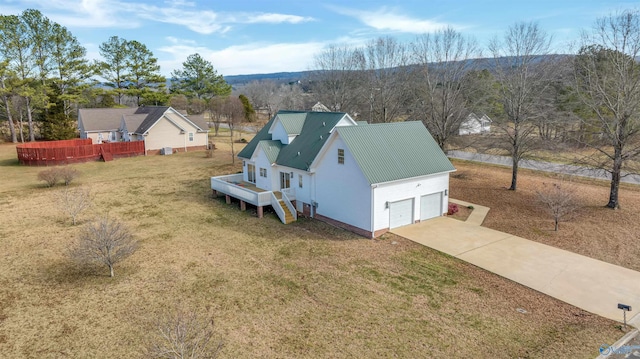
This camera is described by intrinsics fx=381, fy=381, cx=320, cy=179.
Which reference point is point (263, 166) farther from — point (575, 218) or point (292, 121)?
point (575, 218)

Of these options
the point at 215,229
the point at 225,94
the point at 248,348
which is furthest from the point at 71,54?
the point at 248,348

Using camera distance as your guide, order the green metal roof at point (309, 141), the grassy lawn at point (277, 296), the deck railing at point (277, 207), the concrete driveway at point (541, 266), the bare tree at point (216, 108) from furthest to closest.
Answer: the bare tree at point (216, 108) → the green metal roof at point (309, 141) → the deck railing at point (277, 207) → the concrete driveway at point (541, 266) → the grassy lawn at point (277, 296)

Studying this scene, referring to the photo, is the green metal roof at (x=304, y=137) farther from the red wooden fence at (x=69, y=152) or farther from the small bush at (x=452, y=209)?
the red wooden fence at (x=69, y=152)

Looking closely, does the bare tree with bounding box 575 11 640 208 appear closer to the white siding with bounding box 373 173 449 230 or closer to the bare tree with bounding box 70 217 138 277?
the white siding with bounding box 373 173 449 230

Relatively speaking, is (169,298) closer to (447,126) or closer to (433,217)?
(433,217)

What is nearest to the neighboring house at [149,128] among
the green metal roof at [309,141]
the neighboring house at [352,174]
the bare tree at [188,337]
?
the neighboring house at [352,174]
